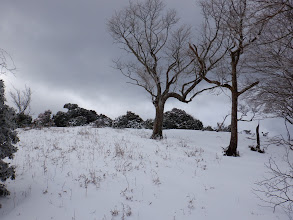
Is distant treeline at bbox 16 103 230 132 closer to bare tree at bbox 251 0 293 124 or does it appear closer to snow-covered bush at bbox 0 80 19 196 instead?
bare tree at bbox 251 0 293 124

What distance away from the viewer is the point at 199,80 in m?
14.1

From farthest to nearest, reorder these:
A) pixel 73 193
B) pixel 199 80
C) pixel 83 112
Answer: pixel 83 112
pixel 199 80
pixel 73 193

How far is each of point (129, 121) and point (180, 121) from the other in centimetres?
575

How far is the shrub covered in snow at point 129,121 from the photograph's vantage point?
22.7 metres

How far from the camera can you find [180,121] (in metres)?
22.6

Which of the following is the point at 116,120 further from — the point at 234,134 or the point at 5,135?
the point at 5,135

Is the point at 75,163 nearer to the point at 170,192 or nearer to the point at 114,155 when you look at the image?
the point at 114,155

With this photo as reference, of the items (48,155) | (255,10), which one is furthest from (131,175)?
(255,10)

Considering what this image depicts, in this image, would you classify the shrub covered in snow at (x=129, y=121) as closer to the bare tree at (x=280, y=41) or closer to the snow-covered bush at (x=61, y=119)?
the snow-covered bush at (x=61, y=119)

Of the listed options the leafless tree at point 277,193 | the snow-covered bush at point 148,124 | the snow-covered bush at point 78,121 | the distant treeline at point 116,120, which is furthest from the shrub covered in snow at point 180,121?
the leafless tree at point 277,193

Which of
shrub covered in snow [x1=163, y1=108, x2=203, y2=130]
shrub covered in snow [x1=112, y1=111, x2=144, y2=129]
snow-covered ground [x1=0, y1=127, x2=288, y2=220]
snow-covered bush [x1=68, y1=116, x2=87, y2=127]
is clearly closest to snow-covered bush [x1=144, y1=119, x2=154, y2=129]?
shrub covered in snow [x1=112, y1=111, x2=144, y2=129]

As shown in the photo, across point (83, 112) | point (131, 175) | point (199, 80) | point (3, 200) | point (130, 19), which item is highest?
point (130, 19)

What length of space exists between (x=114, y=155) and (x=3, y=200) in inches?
155

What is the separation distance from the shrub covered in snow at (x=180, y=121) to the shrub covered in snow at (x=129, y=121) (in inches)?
117
